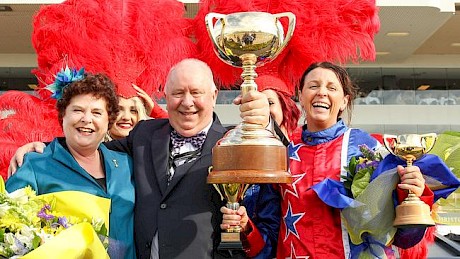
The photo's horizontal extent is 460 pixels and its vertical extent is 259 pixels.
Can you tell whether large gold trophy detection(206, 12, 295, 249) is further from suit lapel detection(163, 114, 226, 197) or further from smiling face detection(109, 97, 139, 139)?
smiling face detection(109, 97, 139, 139)

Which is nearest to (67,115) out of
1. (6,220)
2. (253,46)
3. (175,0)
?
(6,220)

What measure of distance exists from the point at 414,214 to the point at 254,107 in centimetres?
60

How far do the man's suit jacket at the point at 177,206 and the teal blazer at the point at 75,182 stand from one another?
0.04m

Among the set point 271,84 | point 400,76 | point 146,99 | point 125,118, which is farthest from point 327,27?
point 400,76

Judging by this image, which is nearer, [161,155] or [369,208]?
[369,208]

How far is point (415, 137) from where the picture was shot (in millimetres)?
1854

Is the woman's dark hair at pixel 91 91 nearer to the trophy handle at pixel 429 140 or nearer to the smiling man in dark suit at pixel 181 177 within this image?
the smiling man in dark suit at pixel 181 177

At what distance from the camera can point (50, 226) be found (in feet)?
6.22

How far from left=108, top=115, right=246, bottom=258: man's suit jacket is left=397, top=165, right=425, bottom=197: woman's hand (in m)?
0.67

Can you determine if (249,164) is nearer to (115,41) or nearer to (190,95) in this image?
(190,95)

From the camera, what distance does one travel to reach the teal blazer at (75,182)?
84.7 inches

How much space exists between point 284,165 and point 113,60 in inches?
62.1

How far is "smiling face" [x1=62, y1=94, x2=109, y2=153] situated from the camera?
2.23 m

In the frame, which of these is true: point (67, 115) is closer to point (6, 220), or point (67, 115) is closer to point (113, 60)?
point (6, 220)
